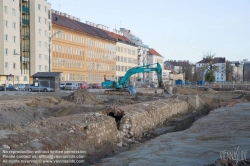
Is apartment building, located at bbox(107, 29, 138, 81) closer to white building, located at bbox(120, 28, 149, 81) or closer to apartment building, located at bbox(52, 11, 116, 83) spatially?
apartment building, located at bbox(52, 11, 116, 83)

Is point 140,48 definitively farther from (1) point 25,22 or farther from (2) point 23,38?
(2) point 23,38

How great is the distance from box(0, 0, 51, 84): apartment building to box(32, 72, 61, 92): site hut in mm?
15001

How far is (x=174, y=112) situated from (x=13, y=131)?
1935 centimetres

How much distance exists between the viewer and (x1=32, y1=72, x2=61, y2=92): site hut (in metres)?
49.0

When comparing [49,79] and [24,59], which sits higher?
[24,59]

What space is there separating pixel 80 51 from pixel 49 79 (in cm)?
3806

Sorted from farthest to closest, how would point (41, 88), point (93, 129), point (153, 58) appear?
1. point (153, 58)
2. point (41, 88)
3. point (93, 129)

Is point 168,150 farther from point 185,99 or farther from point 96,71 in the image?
point 96,71

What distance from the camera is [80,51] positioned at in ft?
285

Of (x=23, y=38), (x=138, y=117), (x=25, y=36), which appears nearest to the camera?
(x=138, y=117)

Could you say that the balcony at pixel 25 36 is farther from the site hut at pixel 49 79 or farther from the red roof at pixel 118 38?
the red roof at pixel 118 38

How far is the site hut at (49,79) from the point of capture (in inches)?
1928

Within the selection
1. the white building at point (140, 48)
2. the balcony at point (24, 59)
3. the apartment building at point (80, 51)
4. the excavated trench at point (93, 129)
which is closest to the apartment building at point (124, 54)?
the apartment building at point (80, 51)

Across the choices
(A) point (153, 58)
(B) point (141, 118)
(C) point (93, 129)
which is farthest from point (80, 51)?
(C) point (93, 129)
